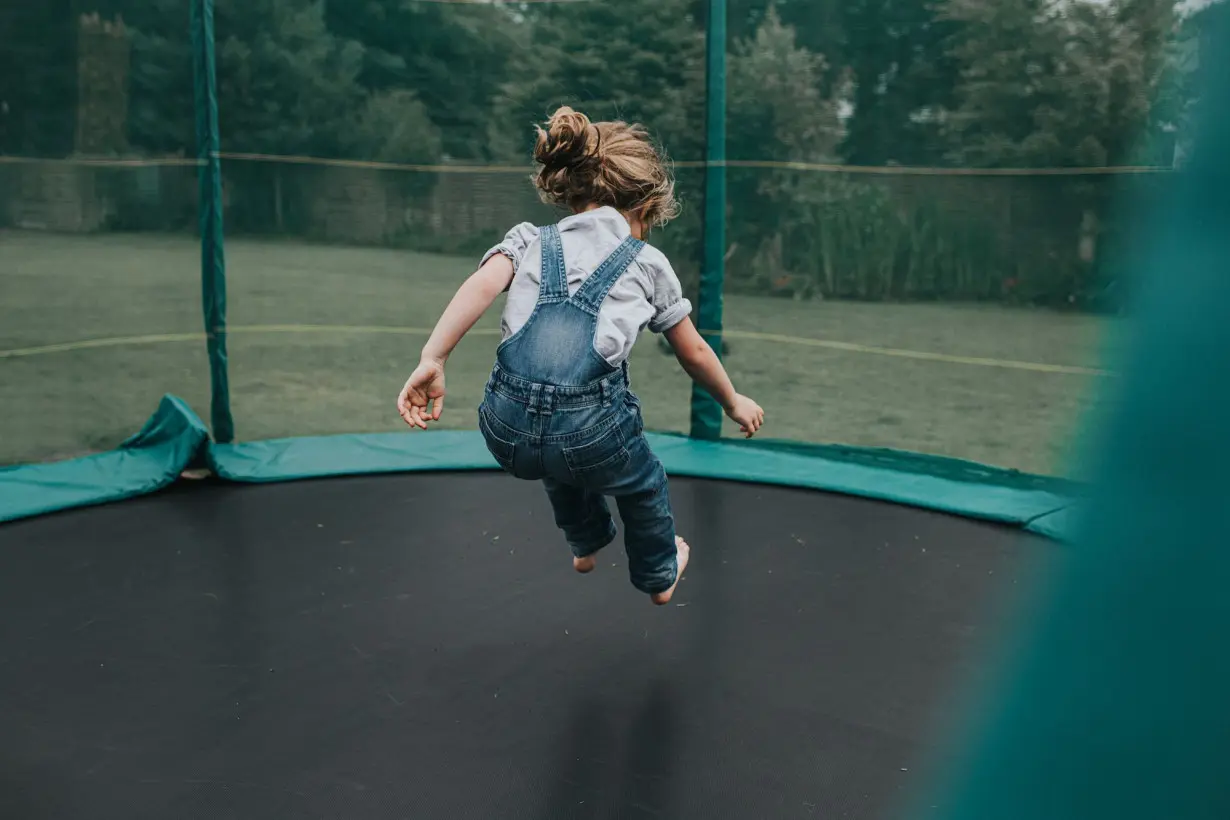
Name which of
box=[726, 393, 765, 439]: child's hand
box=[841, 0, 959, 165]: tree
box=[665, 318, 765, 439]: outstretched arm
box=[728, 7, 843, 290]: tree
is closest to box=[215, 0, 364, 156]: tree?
box=[728, 7, 843, 290]: tree

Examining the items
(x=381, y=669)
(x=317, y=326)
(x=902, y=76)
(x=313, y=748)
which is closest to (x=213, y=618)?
(x=381, y=669)

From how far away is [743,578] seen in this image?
283cm

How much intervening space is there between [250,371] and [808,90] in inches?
79.4

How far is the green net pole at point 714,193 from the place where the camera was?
3945mm

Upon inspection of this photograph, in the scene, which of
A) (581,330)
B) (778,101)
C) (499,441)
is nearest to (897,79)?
(778,101)

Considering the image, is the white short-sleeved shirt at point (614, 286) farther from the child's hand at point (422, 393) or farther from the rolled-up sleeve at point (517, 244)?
the child's hand at point (422, 393)

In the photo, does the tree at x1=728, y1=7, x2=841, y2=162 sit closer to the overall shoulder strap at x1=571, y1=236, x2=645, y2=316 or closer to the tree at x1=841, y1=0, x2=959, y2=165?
the tree at x1=841, y1=0, x2=959, y2=165

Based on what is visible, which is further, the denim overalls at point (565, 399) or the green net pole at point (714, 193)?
the green net pole at point (714, 193)

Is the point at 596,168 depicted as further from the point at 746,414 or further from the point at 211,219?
the point at 211,219

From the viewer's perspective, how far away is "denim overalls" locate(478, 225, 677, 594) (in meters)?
1.94

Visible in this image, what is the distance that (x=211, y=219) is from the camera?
3.84 meters

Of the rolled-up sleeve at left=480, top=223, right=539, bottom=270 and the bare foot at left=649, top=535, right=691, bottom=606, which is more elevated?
the rolled-up sleeve at left=480, top=223, right=539, bottom=270

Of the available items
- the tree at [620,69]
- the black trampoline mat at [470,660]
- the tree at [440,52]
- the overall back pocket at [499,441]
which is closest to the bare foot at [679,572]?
the black trampoline mat at [470,660]

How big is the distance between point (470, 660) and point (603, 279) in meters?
0.81
